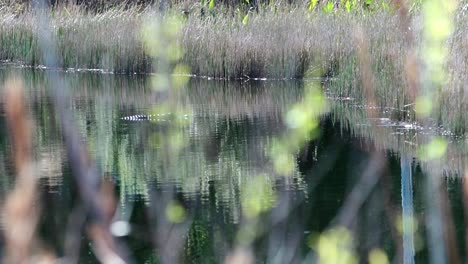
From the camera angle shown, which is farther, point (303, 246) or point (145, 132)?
point (145, 132)

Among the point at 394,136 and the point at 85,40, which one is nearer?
the point at 394,136

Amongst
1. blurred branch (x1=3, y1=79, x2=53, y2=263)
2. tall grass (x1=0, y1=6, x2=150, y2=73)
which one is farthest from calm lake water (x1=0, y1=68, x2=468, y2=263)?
tall grass (x1=0, y1=6, x2=150, y2=73)

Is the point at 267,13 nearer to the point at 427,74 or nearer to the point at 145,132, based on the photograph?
the point at 145,132

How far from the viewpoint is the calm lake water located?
15.6 ft

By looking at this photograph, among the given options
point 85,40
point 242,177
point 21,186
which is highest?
point 85,40

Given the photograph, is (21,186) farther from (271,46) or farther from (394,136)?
(271,46)

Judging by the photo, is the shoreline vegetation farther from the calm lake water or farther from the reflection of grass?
the calm lake water

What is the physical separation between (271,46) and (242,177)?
7.45 meters

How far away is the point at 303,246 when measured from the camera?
5152mm

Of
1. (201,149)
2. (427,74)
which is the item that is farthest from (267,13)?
(427,74)

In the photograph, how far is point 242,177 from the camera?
6906 mm

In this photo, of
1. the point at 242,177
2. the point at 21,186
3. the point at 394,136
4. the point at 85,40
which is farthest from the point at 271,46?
the point at 21,186

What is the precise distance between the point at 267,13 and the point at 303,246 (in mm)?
10579

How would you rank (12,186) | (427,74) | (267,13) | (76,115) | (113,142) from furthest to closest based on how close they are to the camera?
(267,13), (76,115), (113,142), (12,186), (427,74)
